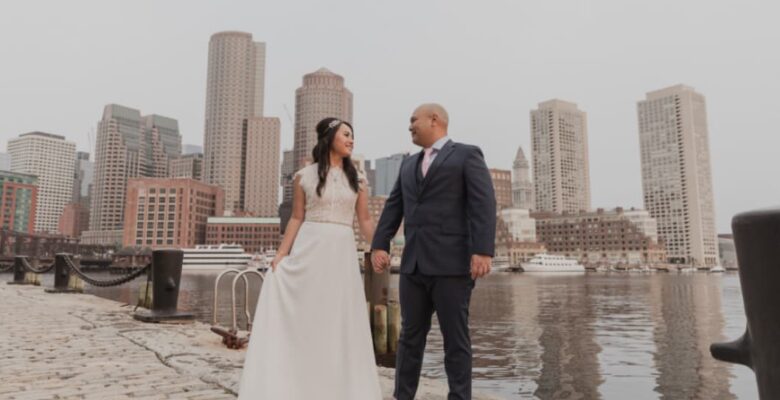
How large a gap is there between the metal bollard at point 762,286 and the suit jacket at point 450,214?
2118 mm

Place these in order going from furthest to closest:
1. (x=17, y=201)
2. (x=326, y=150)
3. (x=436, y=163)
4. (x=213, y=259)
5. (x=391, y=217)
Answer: (x=17, y=201)
(x=213, y=259)
(x=391, y=217)
(x=326, y=150)
(x=436, y=163)

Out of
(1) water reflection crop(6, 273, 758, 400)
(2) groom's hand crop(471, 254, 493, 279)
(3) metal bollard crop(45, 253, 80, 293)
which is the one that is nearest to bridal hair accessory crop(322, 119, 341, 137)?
(2) groom's hand crop(471, 254, 493, 279)

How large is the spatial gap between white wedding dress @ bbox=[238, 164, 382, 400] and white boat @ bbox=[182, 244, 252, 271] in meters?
108

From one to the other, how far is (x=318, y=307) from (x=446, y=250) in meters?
1.06

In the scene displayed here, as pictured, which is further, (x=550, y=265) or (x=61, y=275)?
(x=550, y=265)

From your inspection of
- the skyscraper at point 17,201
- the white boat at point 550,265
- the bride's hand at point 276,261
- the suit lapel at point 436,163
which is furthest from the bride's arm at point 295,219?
the skyscraper at point 17,201

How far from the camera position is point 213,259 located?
10856cm

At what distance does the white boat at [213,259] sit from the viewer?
10719 cm

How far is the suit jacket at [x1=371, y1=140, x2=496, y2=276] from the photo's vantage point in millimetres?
3713

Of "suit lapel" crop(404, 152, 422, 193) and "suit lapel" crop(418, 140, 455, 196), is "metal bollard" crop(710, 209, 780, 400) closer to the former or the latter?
"suit lapel" crop(418, 140, 455, 196)

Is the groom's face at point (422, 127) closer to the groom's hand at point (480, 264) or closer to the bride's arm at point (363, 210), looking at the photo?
the bride's arm at point (363, 210)

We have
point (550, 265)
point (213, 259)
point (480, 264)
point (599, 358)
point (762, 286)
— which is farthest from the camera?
point (550, 265)

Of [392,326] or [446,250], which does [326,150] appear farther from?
[392,326]

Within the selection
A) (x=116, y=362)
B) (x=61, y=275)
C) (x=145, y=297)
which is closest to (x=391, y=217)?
(x=116, y=362)
